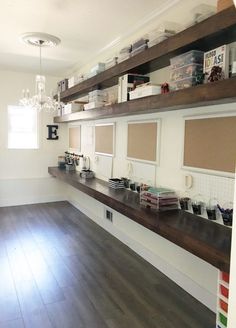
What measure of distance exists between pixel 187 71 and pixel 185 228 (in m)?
1.16

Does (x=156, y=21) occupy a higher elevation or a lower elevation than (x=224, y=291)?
higher

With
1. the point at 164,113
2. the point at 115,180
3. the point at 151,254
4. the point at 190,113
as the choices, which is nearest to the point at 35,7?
the point at 164,113

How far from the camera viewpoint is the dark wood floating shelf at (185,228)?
165 cm

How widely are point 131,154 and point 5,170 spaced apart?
3.09 m

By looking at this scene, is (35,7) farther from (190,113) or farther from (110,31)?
(190,113)

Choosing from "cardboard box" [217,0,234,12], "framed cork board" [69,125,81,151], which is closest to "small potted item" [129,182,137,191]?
"cardboard box" [217,0,234,12]

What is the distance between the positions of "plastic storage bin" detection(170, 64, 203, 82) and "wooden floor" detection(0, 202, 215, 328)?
6.03 feet

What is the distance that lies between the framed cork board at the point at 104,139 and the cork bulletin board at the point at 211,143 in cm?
150

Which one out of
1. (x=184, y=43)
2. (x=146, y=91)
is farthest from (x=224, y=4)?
(x=146, y=91)

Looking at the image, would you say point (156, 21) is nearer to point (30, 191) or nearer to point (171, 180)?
point (171, 180)

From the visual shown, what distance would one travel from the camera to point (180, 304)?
7.57 feet

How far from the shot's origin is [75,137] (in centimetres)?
522

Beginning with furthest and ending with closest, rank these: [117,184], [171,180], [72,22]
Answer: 1. [117,184]
2. [72,22]
3. [171,180]

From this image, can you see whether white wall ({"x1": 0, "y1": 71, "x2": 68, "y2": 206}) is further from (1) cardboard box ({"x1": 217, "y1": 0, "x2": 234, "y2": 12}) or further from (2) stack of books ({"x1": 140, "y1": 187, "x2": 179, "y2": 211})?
(1) cardboard box ({"x1": 217, "y1": 0, "x2": 234, "y2": 12})
